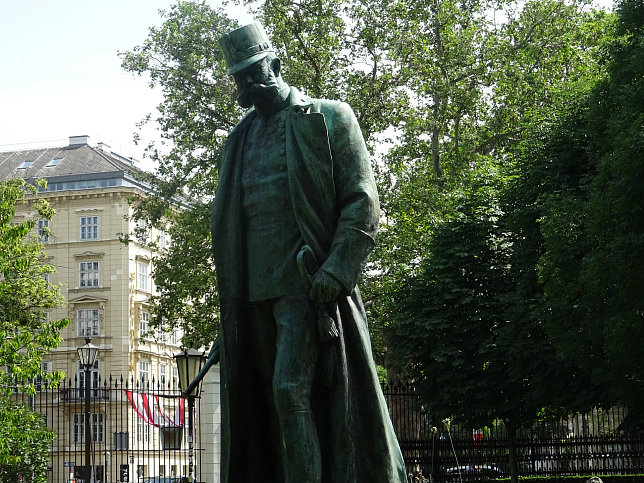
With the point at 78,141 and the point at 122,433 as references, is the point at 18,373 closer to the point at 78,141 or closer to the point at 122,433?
the point at 122,433

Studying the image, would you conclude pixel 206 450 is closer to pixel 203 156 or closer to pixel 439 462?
pixel 439 462

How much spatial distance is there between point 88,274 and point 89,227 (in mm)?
3037

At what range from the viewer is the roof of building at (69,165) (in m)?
63.4

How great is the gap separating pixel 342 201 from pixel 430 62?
96.3ft

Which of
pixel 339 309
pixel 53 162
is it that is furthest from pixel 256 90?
pixel 53 162

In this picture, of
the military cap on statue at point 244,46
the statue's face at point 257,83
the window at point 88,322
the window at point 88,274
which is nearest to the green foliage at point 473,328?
the statue's face at point 257,83

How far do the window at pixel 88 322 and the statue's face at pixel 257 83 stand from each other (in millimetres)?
57903

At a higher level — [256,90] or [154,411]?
[256,90]

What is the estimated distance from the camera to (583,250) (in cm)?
2159

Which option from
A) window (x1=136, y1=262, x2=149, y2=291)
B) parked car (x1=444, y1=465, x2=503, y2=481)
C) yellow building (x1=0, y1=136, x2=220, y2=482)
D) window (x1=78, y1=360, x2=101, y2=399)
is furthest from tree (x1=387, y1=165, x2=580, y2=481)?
window (x1=136, y1=262, x2=149, y2=291)

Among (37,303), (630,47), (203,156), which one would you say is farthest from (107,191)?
(630,47)

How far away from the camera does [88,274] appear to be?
208 feet

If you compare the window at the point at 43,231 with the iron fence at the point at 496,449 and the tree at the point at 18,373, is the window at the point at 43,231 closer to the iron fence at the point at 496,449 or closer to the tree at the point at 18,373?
the tree at the point at 18,373

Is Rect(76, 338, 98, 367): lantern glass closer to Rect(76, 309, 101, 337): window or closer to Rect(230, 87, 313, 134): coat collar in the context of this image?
Rect(230, 87, 313, 134): coat collar
